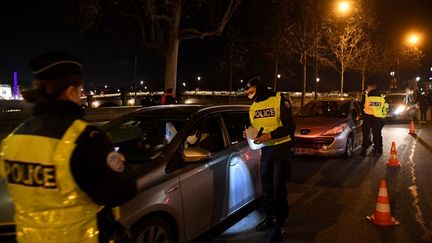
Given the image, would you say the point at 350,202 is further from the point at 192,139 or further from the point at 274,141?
the point at 192,139

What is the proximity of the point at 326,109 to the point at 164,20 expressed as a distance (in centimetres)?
810

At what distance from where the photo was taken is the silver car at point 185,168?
399 cm

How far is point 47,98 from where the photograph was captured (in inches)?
86.8

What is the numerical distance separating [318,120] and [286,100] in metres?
6.38

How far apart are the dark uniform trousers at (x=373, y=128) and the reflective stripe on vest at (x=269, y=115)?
693cm

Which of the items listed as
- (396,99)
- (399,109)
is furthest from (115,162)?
(396,99)

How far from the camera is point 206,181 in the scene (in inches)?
186

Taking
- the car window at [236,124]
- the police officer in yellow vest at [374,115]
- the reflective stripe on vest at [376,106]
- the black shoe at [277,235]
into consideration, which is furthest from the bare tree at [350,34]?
the black shoe at [277,235]

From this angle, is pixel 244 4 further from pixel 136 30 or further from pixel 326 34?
pixel 326 34

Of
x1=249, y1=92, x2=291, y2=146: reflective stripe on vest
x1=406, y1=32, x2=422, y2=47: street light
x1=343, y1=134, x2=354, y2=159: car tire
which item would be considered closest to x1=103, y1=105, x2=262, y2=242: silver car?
x1=249, y1=92, x2=291, y2=146: reflective stripe on vest

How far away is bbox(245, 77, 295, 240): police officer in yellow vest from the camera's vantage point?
5.42m

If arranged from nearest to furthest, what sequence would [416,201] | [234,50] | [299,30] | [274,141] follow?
[274,141] < [416,201] < [234,50] < [299,30]

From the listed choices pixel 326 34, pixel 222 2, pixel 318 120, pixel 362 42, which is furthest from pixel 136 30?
→ pixel 362 42

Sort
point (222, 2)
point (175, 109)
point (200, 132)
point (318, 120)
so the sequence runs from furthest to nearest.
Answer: point (222, 2)
point (318, 120)
point (175, 109)
point (200, 132)
